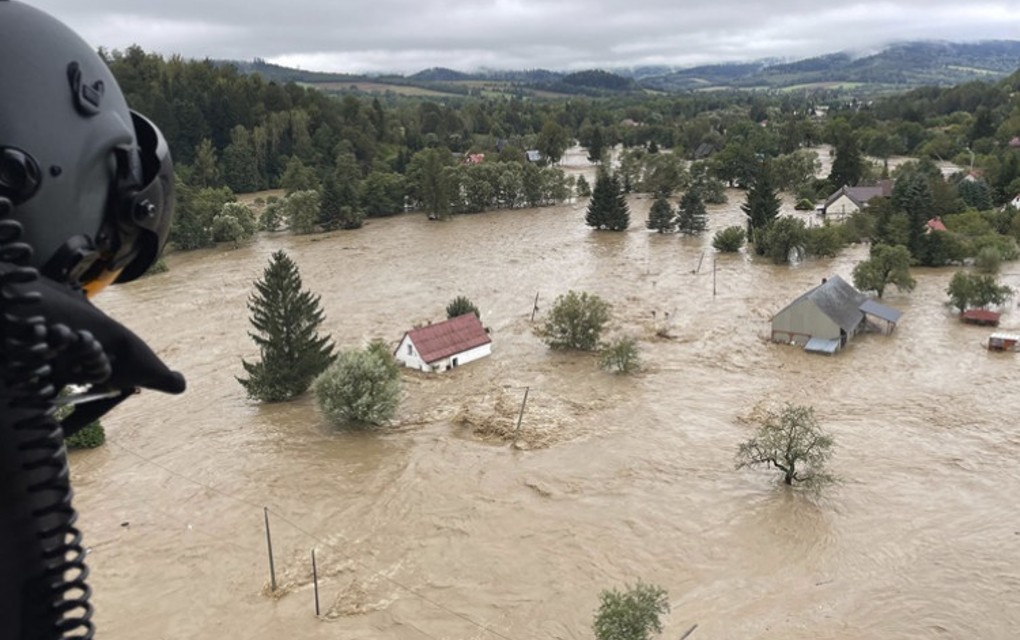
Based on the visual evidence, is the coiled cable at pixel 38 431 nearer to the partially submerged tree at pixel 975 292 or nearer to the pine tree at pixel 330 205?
the partially submerged tree at pixel 975 292

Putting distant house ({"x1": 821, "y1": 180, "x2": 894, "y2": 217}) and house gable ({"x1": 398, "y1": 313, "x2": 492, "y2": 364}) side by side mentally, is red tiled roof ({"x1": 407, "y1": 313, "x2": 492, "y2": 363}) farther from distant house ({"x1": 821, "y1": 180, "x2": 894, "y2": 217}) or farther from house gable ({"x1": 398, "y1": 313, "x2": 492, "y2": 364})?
distant house ({"x1": 821, "y1": 180, "x2": 894, "y2": 217})

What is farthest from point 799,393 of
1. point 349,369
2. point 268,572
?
point 268,572

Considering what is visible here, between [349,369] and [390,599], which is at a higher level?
[349,369]

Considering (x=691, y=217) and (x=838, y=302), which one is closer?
(x=838, y=302)

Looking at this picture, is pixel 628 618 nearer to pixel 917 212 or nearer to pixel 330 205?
pixel 917 212

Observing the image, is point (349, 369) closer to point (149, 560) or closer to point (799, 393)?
point (149, 560)


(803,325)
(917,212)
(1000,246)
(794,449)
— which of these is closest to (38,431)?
(794,449)
